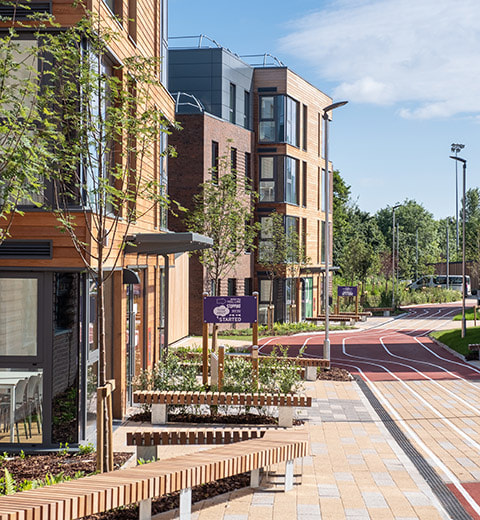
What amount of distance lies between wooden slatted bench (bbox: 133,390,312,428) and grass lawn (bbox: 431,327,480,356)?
18.0 metres

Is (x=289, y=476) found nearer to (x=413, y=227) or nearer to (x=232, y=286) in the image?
(x=232, y=286)

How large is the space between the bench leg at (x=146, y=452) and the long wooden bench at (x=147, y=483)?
137 centimetres

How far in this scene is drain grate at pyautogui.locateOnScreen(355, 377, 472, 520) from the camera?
29.9 ft

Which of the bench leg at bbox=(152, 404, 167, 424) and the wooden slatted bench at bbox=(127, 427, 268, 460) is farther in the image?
the bench leg at bbox=(152, 404, 167, 424)

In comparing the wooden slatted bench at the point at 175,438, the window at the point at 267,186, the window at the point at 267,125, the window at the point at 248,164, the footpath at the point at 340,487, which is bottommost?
the footpath at the point at 340,487

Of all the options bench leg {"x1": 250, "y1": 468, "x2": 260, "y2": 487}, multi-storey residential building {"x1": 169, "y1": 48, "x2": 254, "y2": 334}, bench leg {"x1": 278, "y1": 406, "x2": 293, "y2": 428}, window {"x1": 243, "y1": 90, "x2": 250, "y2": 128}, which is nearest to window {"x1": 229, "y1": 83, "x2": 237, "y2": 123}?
multi-storey residential building {"x1": 169, "y1": 48, "x2": 254, "y2": 334}

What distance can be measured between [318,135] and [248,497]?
142ft

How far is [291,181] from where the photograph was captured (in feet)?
150

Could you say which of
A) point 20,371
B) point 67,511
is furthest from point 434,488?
point 20,371

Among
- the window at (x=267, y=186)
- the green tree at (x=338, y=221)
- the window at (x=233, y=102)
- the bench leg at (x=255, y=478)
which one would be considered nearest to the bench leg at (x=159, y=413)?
the bench leg at (x=255, y=478)

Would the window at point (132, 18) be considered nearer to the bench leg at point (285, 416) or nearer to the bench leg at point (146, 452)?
the bench leg at point (285, 416)

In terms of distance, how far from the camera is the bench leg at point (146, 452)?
34.7 ft

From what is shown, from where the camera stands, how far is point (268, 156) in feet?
147

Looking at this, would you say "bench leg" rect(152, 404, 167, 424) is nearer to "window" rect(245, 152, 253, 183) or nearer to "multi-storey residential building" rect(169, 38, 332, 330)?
"multi-storey residential building" rect(169, 38, 332, 330)
